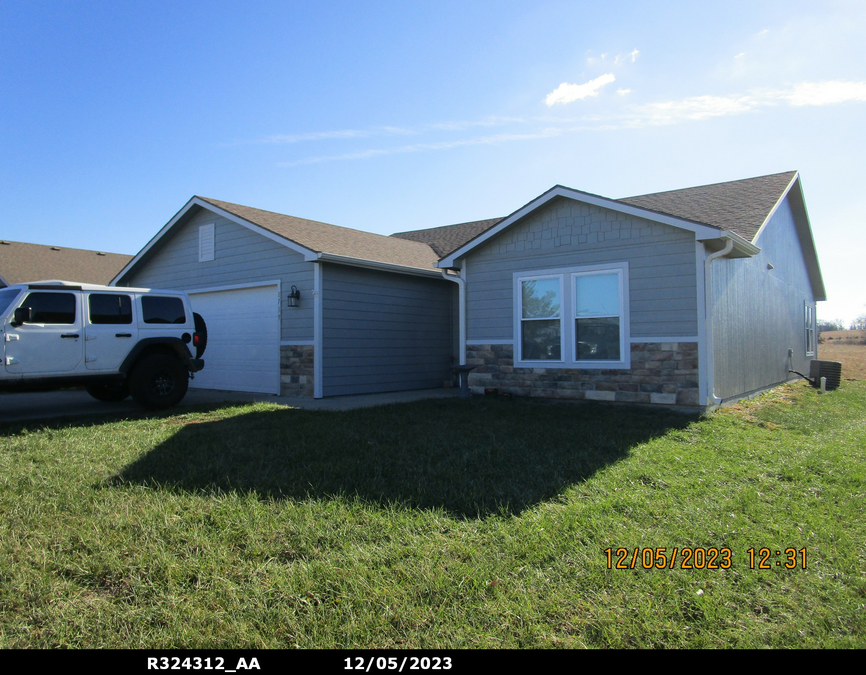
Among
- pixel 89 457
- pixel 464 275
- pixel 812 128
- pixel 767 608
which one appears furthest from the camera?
pixel 464 275

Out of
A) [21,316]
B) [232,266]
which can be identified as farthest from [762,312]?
[21,316]

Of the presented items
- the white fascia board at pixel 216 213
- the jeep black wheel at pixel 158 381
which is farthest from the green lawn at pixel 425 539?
the white fascia board at pixel 216 213

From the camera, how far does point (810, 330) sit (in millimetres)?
17688

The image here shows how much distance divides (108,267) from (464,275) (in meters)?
17.8

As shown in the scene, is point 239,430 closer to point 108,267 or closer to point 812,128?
point 812,128

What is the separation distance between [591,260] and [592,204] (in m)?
0.97

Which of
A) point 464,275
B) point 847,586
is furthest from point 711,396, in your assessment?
point 847,586

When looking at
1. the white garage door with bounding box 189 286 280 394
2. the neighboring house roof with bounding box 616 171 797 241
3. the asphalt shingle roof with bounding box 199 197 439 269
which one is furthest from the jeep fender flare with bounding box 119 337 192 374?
the neighboring house roof with bounding box 616 171 797 241

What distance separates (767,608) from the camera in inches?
104

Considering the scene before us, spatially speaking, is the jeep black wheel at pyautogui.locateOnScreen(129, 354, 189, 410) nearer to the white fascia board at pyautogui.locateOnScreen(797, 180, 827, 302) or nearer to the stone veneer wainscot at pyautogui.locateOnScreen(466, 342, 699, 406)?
the stone veneer wainscot at pyautogui.locateOnScreen(466, 342, 699, 406)

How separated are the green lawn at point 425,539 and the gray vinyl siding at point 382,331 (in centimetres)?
514

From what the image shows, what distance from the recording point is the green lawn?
2.49m

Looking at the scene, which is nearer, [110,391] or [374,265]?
[110,391]

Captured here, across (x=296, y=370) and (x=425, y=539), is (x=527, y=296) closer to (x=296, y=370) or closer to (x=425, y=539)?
(x=296, y=370)
